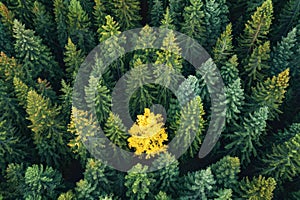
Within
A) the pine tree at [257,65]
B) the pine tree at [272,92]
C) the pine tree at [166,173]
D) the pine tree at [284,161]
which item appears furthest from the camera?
the pine tree at [257,65]

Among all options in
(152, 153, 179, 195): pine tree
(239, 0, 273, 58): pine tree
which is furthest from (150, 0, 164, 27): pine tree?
(152, 153, 179, 195): pine tree

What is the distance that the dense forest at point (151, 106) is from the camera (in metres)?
29.2

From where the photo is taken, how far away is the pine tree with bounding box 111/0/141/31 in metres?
34.1

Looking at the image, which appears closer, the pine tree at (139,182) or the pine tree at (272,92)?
the pine tree at (139,182)

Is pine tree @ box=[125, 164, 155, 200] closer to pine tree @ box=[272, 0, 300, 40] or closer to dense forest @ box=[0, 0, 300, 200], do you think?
dense forest @ box=[0, 0, 300, 200]

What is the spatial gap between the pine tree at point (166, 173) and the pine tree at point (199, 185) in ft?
2.99

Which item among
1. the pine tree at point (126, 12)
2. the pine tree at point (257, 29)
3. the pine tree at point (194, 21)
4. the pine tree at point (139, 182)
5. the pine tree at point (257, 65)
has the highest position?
the pine tree at point (126, 12)

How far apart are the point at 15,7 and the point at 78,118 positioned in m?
14.9

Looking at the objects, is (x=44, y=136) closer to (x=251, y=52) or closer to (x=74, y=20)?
(x=74, y=20)

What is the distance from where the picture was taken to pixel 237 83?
29.3 metres

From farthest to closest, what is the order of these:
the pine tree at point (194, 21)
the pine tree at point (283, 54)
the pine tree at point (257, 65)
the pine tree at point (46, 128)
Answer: the pine tree at point (194, 21)
the pine tree at point (283, 54)
the pine tree at point (257, 65)
the pine tree at point (46, 128)

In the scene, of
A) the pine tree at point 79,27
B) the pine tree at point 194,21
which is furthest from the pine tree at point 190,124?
the pine tree at point 79,27

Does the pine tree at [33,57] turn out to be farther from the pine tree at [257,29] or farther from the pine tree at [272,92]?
the pine tree at [272,92]

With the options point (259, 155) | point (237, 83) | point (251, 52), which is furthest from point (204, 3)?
point (259, 155)
